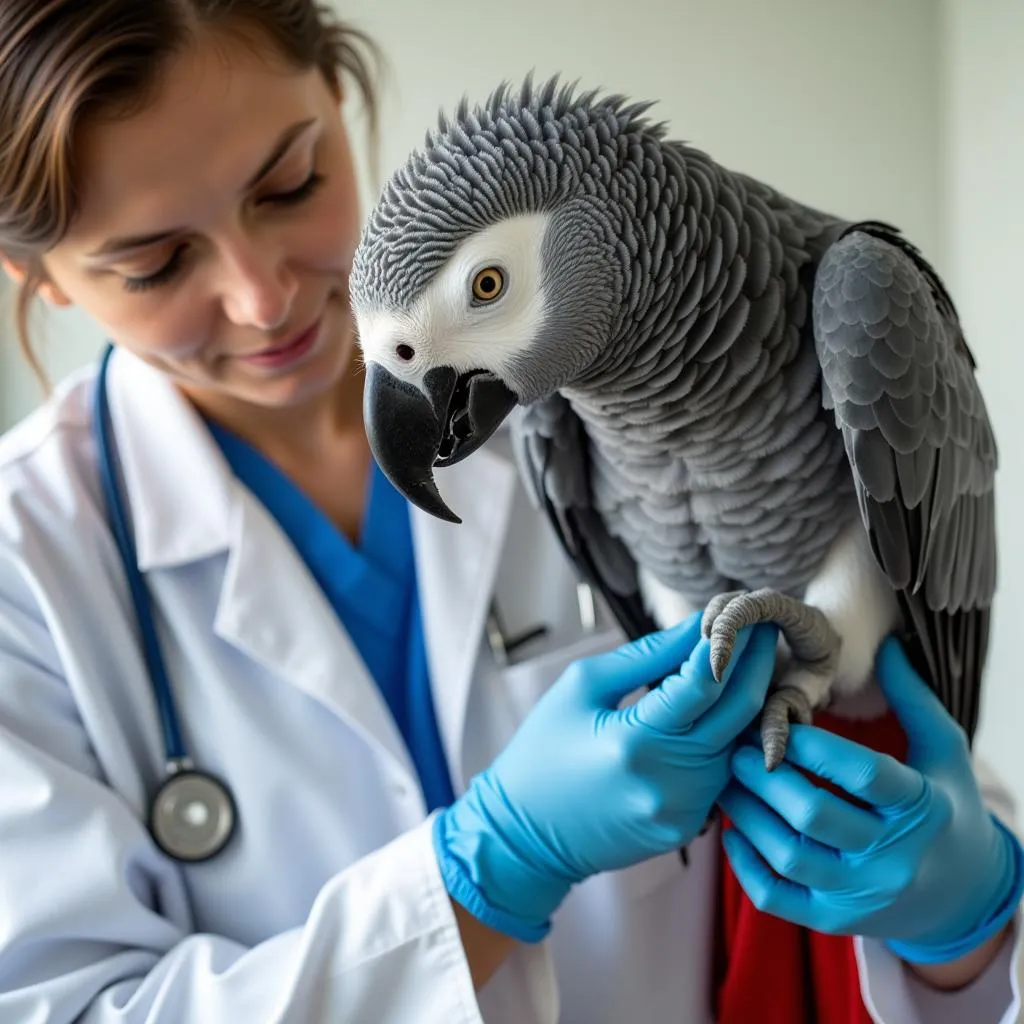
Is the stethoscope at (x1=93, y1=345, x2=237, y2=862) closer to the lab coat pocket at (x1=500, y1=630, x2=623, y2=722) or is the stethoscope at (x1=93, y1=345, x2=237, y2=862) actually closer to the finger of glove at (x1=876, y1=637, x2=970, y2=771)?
the lab coat pocket at (x1=500, y1=630, x2=623, y2=722)

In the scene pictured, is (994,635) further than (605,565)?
Yes

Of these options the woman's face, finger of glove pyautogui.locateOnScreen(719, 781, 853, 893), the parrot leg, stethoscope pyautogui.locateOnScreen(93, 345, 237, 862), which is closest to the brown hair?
the woman's face

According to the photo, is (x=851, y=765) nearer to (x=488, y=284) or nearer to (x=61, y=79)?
(x=488, y=284)

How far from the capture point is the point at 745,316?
576 millimetres

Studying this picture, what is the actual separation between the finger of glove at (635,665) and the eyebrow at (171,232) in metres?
0.44

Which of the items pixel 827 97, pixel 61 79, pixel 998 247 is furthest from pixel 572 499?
pixel 827 97

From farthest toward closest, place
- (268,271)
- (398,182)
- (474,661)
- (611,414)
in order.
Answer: (474,661), (268,271), (611,414), (398,182)

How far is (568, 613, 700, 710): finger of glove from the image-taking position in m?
0.66

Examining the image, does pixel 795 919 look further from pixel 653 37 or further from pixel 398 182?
pixel 653 37

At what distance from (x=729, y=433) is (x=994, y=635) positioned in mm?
904

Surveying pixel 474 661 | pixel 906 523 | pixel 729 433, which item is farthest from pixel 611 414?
pixel 474 661

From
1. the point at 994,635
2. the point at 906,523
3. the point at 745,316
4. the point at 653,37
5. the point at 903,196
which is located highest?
the point at 653,37

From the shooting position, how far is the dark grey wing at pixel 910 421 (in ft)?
1.87

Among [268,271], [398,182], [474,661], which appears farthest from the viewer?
[474,661]
